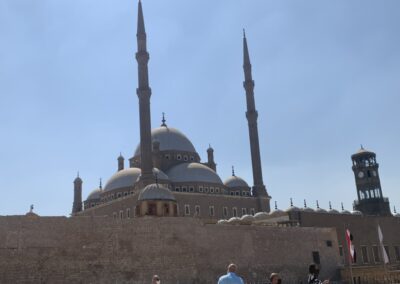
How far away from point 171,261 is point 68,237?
5091 millimetres

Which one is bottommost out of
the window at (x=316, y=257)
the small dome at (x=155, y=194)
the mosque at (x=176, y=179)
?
the window at (x=316, y=257)

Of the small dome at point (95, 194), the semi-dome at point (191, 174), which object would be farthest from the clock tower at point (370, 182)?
the small dome at point (95, 194)

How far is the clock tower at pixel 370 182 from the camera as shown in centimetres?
4556

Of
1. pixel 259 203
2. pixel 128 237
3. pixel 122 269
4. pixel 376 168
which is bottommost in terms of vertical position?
pixel 122 269

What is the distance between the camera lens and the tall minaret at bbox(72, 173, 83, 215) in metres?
47.7

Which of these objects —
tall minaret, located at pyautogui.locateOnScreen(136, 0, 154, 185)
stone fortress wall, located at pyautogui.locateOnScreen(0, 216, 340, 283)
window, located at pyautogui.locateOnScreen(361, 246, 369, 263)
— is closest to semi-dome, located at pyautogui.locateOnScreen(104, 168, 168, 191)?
tall minaret, located at pyautogui.locateOnScreen(136, 0, 154, 185)

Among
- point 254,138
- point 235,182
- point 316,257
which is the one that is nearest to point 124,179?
point 235,182

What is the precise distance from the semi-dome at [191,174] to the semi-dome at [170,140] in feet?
8.33

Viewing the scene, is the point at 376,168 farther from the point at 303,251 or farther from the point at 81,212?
the point at 81,212

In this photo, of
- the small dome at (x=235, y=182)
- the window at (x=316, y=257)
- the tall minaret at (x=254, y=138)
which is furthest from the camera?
the small dome at (x=235, y=182)

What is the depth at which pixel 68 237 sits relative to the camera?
→ 21.8 meters

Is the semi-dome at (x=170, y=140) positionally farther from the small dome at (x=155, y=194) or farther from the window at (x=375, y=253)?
the window at (x=375, y=253)

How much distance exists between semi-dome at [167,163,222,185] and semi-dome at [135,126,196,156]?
254 cm

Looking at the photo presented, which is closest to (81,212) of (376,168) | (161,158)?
(161,158)
